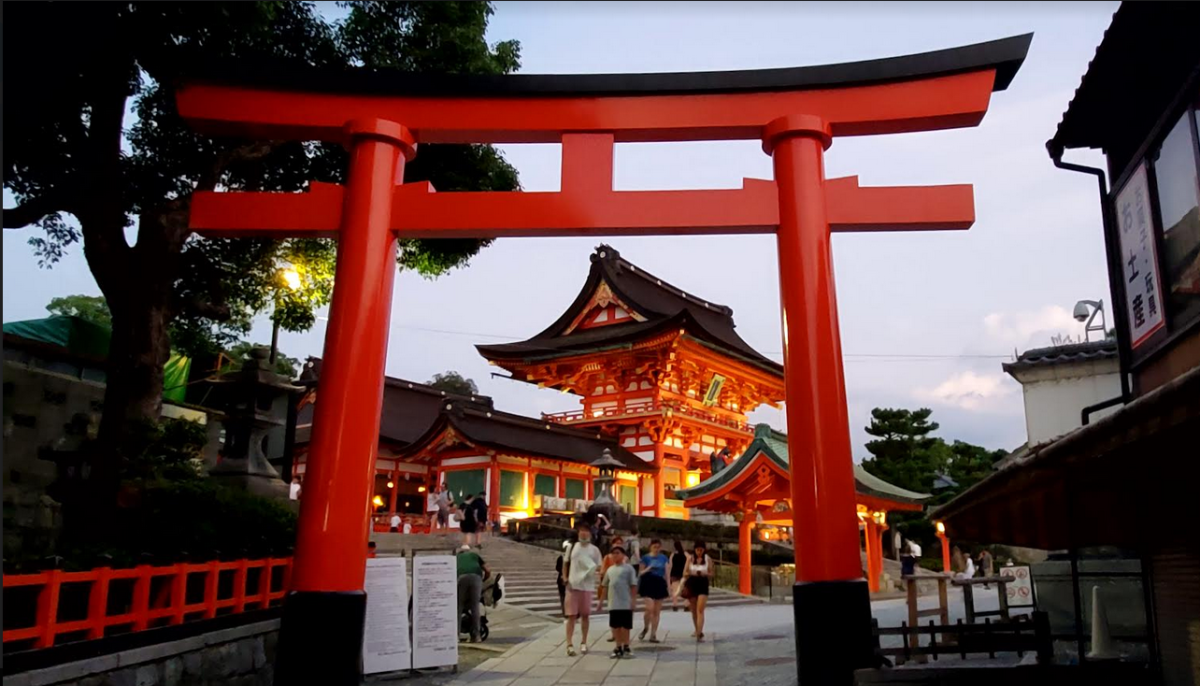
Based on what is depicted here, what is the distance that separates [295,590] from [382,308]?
6.86 ft

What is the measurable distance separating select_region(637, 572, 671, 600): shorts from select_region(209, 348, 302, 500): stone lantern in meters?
4.83

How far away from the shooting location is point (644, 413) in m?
29.4

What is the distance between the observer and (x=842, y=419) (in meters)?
5.87

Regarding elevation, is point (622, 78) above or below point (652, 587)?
above

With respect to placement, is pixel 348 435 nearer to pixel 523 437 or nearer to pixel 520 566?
pixel 520 566

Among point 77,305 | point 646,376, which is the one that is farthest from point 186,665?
point 77,305

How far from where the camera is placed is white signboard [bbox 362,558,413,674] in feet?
25.3

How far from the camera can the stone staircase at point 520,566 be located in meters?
15.1

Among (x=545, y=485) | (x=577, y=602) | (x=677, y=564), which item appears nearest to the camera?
(x=577, y=602)

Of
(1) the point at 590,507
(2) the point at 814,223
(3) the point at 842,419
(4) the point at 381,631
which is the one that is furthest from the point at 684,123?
(1) the point at 590,507

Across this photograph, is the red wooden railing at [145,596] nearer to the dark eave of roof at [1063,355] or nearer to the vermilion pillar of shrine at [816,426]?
the vermilion pillar of shrine at [816,426]

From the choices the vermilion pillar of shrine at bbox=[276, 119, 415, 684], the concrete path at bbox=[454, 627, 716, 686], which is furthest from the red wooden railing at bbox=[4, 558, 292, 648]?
the concrete path at bbox=[454, 627, 716, 686]

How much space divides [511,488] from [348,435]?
20.8m

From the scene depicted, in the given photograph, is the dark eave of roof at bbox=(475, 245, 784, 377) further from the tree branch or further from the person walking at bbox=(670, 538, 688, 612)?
the tree branch
